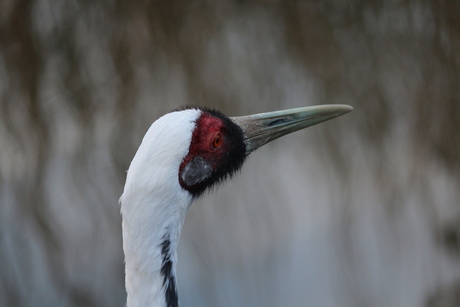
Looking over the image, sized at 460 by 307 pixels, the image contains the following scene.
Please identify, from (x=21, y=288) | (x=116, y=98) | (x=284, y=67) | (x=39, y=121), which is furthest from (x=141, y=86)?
(x=21, y=288)

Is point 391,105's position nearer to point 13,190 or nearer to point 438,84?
point 438,84

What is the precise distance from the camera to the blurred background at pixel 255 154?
2.19m

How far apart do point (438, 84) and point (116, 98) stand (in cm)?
132

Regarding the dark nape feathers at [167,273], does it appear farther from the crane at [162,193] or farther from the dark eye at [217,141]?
the dark eye at [217,141]

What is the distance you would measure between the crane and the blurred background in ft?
3.78

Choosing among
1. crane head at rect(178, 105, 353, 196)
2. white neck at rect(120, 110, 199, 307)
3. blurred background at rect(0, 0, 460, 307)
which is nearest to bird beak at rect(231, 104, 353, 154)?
crane head at rect(178, 105, 353, 196)

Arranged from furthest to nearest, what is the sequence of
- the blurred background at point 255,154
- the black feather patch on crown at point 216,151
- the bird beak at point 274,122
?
the blurred background at point 255,154 < the bird beak at point 274,122 < the black feather patch on crown at point 216,151

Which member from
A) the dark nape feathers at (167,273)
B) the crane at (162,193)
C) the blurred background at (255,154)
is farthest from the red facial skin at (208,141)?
the blurred background at (255,154)

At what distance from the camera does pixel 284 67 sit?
7.53ft

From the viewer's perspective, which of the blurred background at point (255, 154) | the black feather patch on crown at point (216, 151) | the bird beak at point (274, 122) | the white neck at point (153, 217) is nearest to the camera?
the white neck at point (153, 217)

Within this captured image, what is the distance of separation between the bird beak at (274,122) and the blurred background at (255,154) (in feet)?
3.30

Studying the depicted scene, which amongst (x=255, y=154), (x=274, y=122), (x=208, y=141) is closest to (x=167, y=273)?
(x=208, y=141)

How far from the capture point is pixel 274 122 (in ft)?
4.09

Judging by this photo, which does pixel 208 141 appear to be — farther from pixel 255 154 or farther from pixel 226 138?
pixel 255 154
